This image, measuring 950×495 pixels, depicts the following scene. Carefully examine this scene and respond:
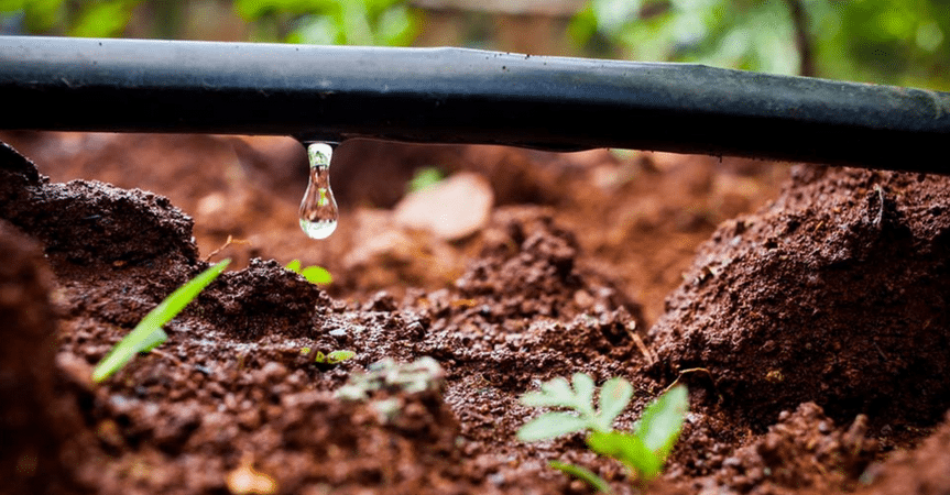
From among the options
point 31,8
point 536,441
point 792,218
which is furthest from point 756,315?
point 31,8

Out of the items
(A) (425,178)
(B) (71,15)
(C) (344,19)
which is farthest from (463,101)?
(B) (71,15)

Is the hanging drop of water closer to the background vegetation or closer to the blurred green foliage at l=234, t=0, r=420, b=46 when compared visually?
the background vegetation

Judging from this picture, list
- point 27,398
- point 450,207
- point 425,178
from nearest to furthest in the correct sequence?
point 27,398 < point 450,207 < point 425,178

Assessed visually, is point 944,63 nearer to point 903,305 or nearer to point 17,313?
point 903,305

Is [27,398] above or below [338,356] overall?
below

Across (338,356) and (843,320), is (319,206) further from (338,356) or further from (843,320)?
(843,320)

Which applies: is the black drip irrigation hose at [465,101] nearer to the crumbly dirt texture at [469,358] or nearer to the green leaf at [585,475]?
the crumbly dirt texture at [469,358]
